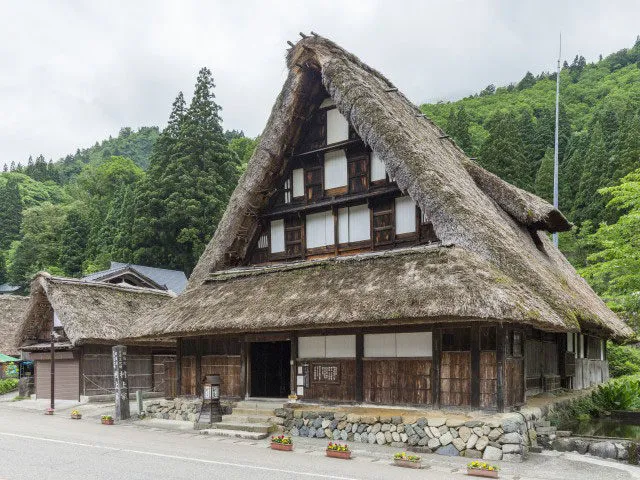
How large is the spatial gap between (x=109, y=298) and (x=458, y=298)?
67.4 feet

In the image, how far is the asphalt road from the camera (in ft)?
33.6

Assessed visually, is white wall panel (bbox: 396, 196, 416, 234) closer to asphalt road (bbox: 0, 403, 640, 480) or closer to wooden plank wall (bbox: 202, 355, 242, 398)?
asphalt road (bbox: 0, 403, 640, 480)

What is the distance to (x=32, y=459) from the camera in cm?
1158

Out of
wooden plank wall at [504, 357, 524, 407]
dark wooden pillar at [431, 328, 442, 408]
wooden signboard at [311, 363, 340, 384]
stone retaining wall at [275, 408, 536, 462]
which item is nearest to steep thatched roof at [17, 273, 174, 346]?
wooden signboard at [311, 363, 340, 384]

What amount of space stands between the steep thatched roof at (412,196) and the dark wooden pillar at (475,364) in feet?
4.72

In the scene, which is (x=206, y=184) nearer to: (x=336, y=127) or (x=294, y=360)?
(x=336, y=127)

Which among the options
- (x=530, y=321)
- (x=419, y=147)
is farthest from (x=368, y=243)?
(x=530, y=321)

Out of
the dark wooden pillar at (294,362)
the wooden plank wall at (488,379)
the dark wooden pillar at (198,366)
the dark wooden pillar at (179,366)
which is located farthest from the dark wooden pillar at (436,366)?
the dark wooden pillar at (179,366)

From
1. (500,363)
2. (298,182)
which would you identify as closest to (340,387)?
(500,363)

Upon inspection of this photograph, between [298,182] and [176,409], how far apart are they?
8218 mm

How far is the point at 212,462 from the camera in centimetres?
1141

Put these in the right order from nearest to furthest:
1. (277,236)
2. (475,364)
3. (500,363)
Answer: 1. (500,363)
2. (475,364)
3. (277,236)

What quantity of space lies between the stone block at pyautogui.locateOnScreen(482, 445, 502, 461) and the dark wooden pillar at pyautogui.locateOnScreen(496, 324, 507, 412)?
96 cm

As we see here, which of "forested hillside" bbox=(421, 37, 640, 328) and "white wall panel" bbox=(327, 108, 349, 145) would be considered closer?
"white wall panel" bbox=(327, 108, 349, 145)
